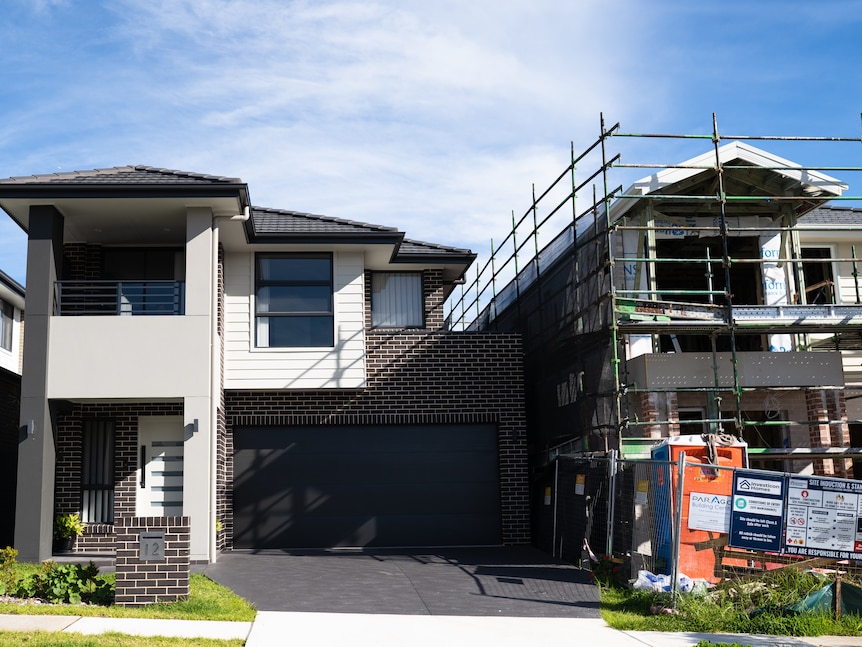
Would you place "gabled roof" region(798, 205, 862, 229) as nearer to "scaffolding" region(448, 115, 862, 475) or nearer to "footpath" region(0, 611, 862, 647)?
"scaffolding" region(448, 115, 862, 475)

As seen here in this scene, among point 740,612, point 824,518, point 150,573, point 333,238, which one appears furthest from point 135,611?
point 333,238

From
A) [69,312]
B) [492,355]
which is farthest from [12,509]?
[492,355]

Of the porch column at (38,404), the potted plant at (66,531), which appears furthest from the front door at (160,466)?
the porch column at (38,404)

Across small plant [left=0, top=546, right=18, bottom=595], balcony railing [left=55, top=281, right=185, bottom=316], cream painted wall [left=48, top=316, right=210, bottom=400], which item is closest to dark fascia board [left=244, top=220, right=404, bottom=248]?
balcony railing [left=55, top=281, right=185, bottom=316]

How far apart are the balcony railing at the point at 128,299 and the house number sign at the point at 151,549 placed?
5411mm

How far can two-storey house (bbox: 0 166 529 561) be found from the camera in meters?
16.1

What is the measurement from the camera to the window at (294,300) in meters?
17.4

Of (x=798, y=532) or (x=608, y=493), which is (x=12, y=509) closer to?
(x=608, y=493)

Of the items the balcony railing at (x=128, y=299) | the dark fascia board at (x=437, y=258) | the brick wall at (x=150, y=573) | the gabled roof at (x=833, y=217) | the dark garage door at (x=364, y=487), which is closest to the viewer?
the brick wall at (x=150, y=573)

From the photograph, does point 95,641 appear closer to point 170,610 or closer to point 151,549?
point 170,610

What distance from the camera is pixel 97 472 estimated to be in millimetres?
16422

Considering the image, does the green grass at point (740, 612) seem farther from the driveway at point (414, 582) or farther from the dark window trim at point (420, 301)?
the dark window trim at point (420, 301)

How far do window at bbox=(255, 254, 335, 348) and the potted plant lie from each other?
4318 millimetres

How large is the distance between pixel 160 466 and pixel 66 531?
181cm
